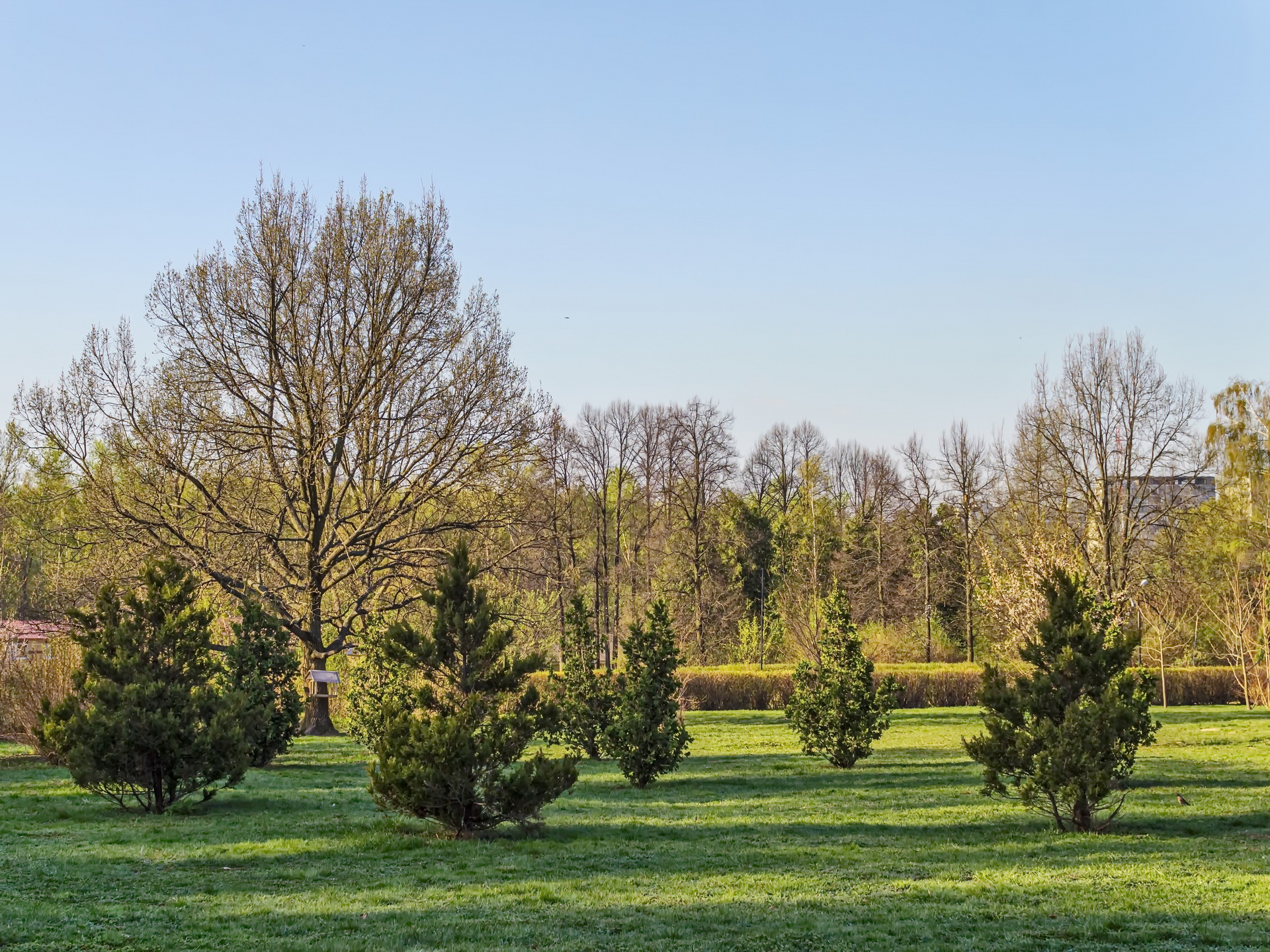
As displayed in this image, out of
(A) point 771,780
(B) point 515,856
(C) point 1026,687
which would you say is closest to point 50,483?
(A) point 771,780

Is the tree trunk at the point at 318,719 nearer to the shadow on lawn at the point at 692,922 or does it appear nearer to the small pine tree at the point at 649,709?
the small pine tree at the point at 649,709

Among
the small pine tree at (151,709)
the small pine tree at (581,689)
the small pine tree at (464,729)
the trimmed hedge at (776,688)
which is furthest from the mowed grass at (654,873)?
the trimmed hedge at (776,688)

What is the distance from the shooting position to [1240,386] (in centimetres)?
4250

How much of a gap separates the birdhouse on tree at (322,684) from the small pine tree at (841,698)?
9.87 m

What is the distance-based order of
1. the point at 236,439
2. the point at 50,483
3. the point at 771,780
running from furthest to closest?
the point at 50,483
the point at 236,439
the point at 771,780

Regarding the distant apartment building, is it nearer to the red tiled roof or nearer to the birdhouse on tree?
the birdhouse on tree

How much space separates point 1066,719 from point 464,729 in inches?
272

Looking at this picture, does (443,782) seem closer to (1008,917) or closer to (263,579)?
(1008,917)

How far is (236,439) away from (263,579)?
3.68 m

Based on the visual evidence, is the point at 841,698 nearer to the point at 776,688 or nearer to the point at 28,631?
the point at 776,688

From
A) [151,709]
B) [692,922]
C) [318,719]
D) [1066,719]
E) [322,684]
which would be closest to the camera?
[692,922]

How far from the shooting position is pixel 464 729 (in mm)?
12117

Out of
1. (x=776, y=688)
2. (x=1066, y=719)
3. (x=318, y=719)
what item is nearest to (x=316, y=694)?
(x=318, y=719)

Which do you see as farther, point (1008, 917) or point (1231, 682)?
point (1231, 682)
